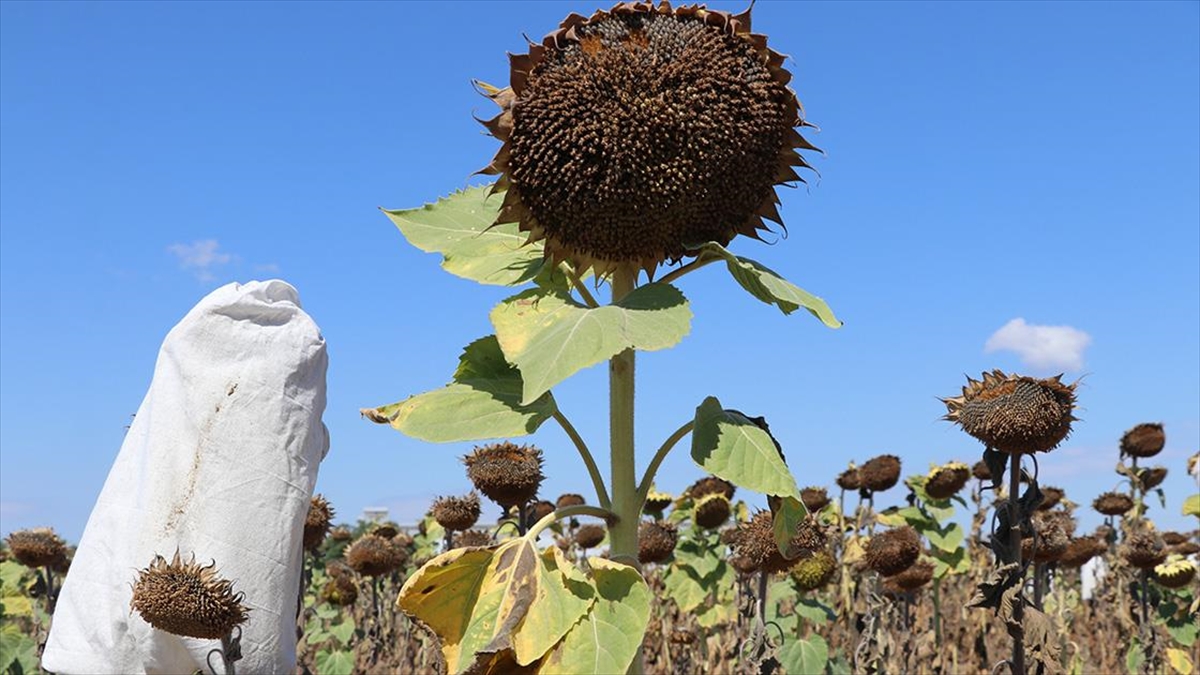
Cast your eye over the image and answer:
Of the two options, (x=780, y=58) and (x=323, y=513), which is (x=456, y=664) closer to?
(x=780, y=58)

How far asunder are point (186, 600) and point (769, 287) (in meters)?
2.15

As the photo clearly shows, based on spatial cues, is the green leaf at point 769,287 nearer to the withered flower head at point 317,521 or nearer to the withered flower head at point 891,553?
the withered flower head at point 317,521

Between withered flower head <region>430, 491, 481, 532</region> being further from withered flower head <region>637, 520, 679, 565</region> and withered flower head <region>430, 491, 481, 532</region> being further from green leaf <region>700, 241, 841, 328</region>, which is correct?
green leaf <region>700, 241, 841, 328</region>

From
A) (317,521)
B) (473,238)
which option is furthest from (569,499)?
(473,238)

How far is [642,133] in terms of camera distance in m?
1.45

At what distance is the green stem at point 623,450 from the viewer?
5.10ft

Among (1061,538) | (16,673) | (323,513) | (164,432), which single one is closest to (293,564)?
(164,432)

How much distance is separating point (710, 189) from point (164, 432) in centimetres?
247

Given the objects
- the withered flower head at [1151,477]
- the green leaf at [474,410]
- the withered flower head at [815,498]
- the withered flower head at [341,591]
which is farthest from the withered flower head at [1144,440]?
the green leaf at [474,410]

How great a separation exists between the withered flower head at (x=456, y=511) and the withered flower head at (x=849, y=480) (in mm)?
3798

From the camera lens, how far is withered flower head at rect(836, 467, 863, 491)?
8.81m

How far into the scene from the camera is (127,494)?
11.4 ft

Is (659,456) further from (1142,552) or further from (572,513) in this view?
(1142,552)

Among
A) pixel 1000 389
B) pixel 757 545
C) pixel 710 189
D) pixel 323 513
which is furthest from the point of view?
pixel 323 513
